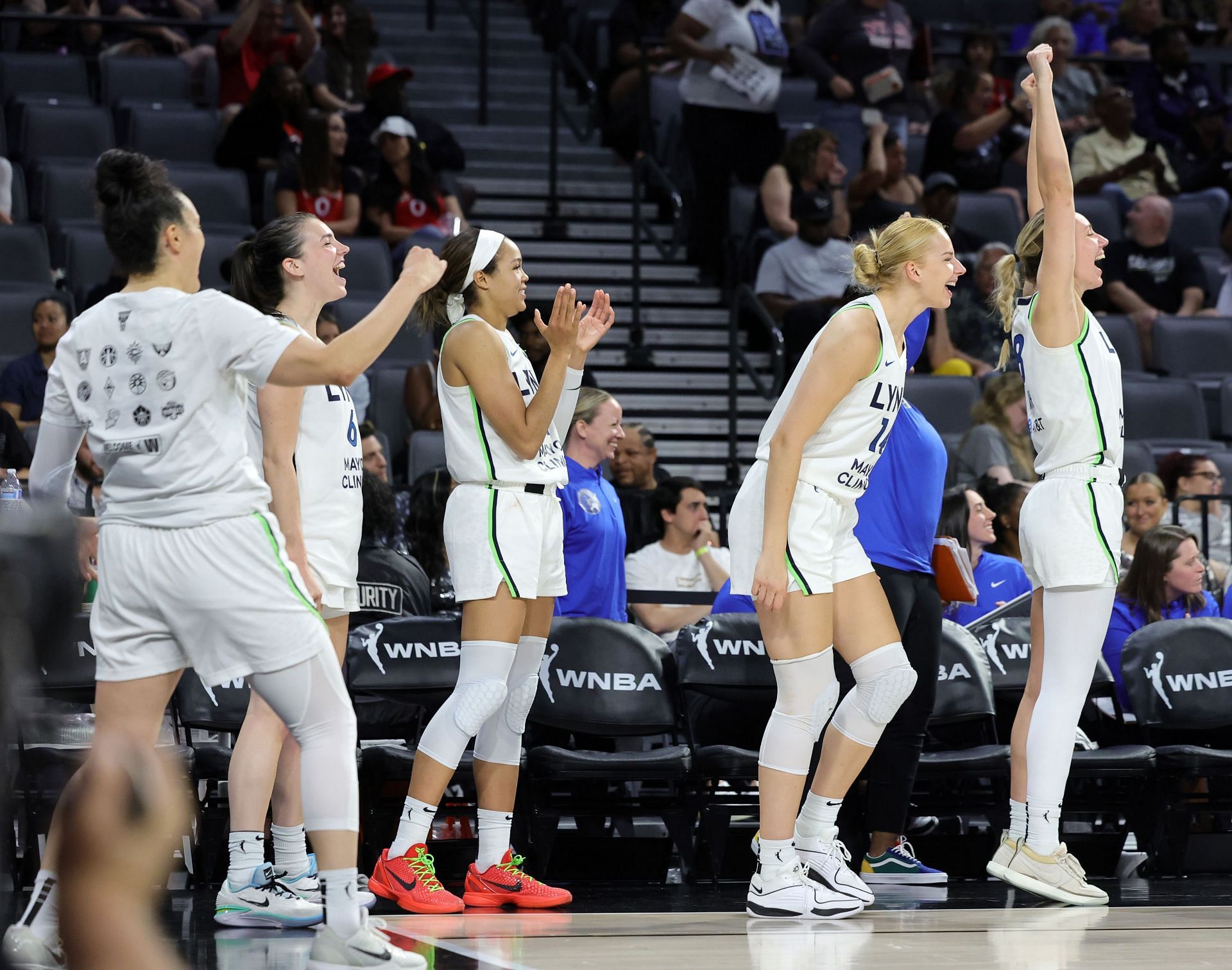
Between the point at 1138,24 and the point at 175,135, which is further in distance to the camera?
the point at 1138,24

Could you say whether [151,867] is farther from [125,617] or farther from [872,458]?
[872,458]

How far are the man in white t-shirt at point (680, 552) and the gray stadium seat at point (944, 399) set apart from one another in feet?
6.69

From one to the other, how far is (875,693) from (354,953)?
1700 millimetres

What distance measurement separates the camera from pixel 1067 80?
12.3 m

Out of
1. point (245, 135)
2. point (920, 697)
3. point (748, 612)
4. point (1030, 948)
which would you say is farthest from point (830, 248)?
point (1030, 948)

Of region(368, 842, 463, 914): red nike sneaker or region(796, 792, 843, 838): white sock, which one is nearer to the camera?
region(368, 842, 463, 914): red nike sneaker

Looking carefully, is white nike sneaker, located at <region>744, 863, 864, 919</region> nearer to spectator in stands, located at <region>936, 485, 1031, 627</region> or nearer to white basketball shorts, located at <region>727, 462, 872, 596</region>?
white basketball shorts, located at <region>727, 462, 872, 596</region>

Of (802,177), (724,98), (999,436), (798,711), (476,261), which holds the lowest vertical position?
(798,711)

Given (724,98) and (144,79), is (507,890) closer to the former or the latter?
(724,98)

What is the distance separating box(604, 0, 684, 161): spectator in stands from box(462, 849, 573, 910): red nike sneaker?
23.0ft

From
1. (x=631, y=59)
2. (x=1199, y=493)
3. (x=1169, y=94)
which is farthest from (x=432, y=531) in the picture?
(x=1169, y=94)

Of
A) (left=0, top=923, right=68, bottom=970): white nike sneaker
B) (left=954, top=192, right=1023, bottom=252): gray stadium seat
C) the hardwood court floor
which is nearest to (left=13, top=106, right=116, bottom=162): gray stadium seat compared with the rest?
(left=954, top=192, right=1023, bottom=252): gray stadium seat

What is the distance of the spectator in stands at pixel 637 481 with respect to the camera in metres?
7.48

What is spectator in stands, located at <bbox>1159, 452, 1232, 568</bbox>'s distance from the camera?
803 centimetres
